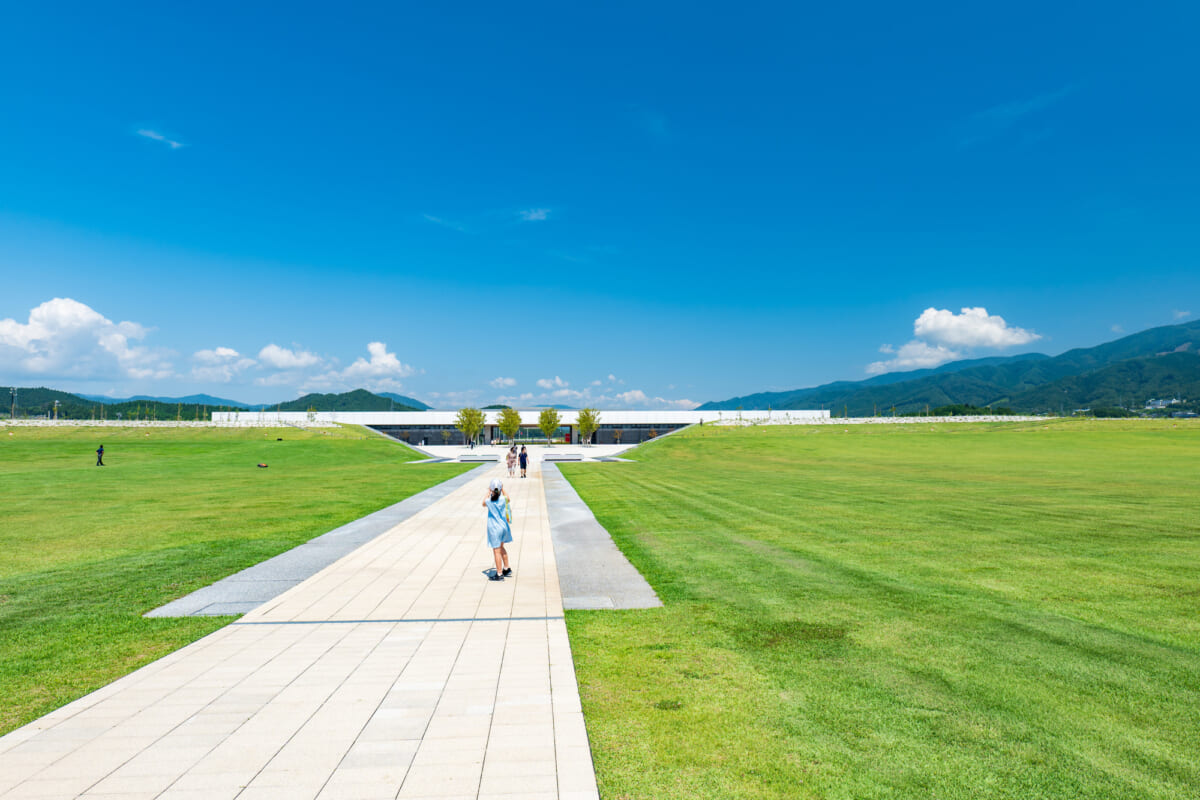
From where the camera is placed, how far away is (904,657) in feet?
20.6

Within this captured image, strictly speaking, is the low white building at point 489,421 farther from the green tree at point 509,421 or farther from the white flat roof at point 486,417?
the green tree at point 509,421

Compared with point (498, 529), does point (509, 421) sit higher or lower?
higher

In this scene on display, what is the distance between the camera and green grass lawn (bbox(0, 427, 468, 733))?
21.3 feet

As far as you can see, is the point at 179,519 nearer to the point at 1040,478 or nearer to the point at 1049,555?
the point at 1049,555

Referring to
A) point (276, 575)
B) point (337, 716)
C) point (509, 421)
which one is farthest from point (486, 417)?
point (337, 716)

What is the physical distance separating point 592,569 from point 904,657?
5.77m

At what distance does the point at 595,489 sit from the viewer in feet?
82.4

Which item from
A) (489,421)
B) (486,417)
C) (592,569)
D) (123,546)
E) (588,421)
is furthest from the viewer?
(489,421)

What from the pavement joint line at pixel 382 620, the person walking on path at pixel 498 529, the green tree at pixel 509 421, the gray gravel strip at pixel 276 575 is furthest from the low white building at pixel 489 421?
the pavement joint line at pixel 382 620

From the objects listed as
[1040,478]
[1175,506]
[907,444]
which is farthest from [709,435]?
[1175,506]

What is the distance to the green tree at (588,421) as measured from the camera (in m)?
90.6

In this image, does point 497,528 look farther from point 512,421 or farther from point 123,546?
point 512,421

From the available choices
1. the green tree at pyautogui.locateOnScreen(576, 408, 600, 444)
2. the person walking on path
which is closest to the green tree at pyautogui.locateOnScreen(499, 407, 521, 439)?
the green tree at pyautogui.locateOnScreen(576, 408, 600, 444)

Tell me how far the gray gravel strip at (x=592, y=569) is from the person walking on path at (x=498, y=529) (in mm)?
1077
